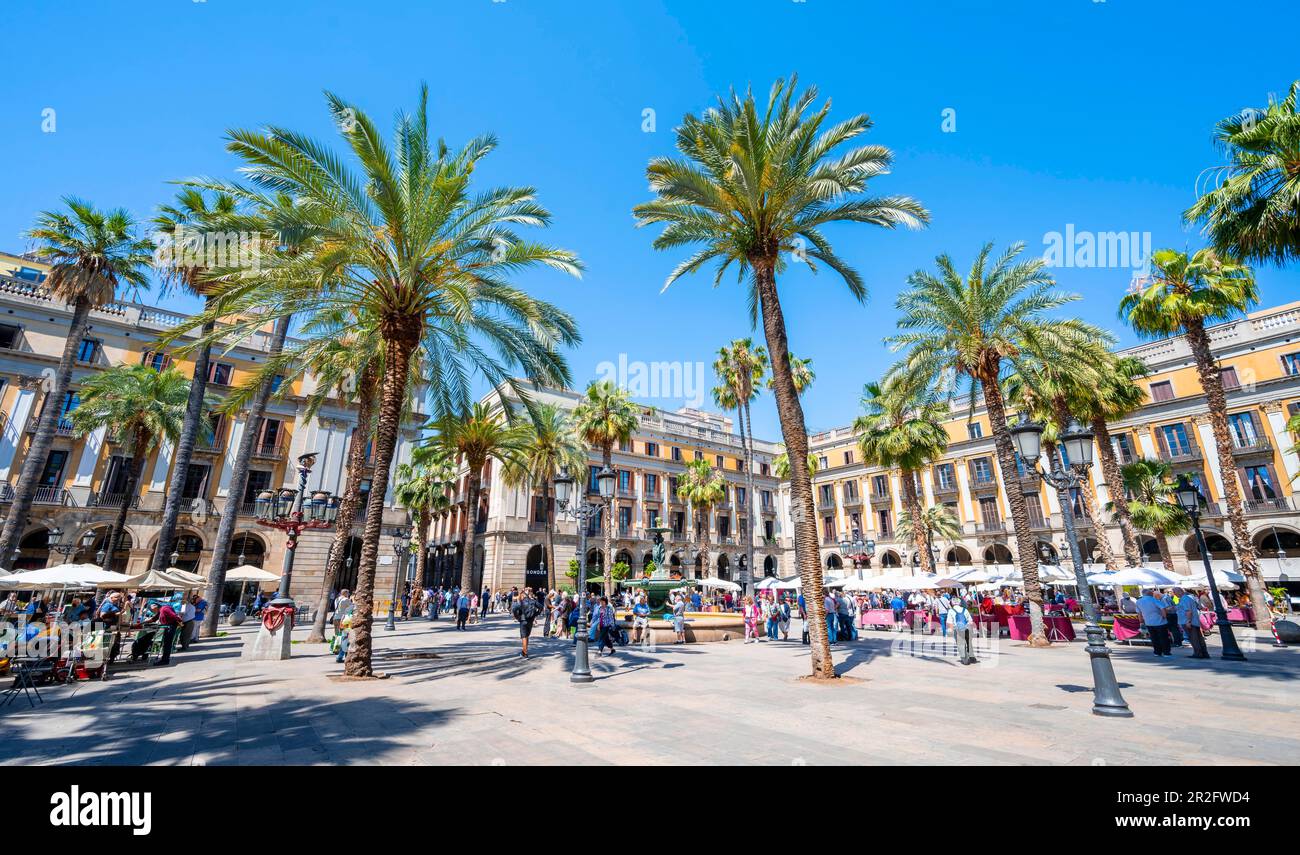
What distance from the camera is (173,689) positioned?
9.41 m

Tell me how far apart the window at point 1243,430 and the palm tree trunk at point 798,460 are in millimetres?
36589

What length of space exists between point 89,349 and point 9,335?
2.79 meters

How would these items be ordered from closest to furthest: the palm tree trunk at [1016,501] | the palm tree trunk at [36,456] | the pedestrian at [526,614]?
the pedestrian at [526,614] → the palm tree trunk at [1016,501] → the palm tree trunk at [36,456]

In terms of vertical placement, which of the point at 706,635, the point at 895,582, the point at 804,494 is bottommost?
the point at 706,635

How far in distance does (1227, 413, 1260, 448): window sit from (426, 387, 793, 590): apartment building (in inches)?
Result: 1113

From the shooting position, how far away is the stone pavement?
5332 mm

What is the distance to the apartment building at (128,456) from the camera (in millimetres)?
26281

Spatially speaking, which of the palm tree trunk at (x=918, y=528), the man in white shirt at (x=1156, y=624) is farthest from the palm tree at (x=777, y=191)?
the palm tree trunk at (x=918, y=528)

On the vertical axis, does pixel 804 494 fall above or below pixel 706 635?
above

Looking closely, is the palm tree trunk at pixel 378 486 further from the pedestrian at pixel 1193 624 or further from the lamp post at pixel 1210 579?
the lamp post at pixel 1210 579
